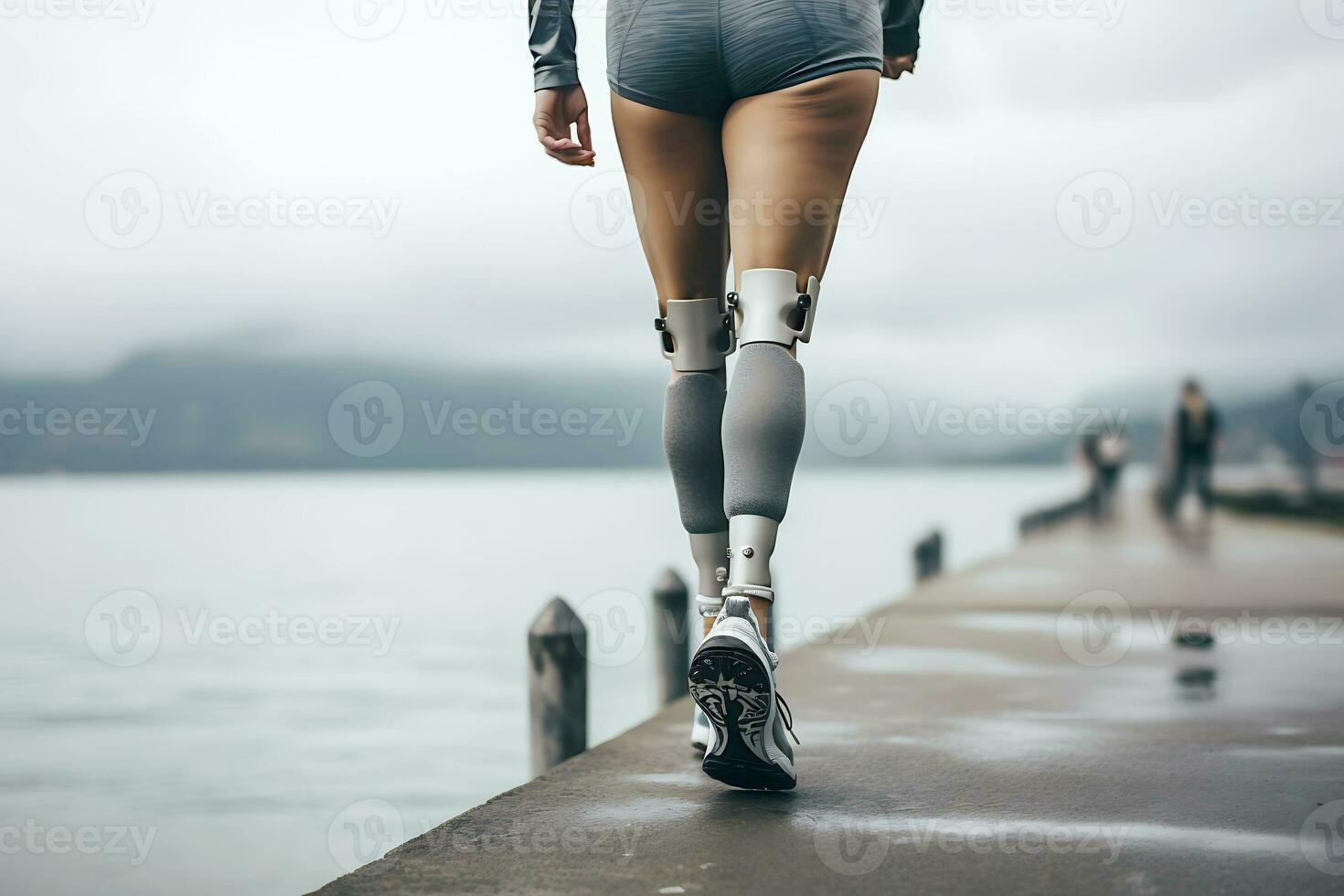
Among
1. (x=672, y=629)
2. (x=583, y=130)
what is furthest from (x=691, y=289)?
(x=672, y=629)

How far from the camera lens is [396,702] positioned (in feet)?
36.8

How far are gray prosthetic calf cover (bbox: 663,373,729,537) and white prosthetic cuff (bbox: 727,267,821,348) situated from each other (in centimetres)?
29

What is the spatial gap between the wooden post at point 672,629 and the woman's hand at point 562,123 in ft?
6.91

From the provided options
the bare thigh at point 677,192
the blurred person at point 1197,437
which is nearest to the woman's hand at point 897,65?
the bare thigh at point 677,192

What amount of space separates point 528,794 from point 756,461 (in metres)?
0.77

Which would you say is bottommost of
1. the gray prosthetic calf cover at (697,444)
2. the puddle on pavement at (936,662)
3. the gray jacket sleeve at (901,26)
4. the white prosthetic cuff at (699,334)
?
the puddle on pavement at (936,662)

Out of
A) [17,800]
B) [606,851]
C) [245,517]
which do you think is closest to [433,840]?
[606,851]

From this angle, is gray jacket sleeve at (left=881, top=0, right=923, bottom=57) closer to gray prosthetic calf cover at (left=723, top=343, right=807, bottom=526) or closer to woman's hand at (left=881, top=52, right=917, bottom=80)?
woman's hand at (left=881, top=52, right=917, bottom=80)

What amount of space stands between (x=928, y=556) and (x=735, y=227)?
882 centimetres

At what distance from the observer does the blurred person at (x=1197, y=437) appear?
1192cm

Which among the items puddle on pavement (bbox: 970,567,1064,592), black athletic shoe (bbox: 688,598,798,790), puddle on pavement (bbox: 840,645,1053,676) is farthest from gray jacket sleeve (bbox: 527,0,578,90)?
puddle on pavement (bbox: 970,567,1064,592)

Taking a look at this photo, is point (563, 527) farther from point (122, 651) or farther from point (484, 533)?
point (122, 651)

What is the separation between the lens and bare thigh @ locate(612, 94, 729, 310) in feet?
8.05

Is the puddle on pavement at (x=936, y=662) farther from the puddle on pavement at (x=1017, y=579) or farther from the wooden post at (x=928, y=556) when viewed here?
the wooden post at (x=928, y=556)
